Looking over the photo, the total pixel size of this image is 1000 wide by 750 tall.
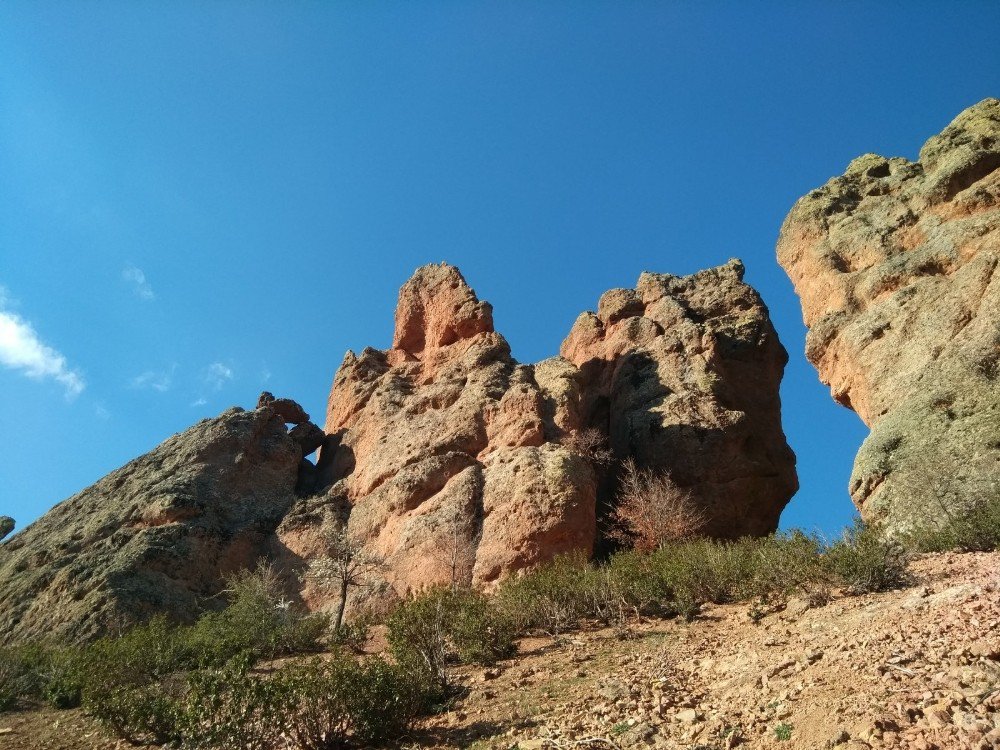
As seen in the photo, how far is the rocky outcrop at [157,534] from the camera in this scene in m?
22.1

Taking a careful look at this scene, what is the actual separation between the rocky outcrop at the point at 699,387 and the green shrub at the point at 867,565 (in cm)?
1436

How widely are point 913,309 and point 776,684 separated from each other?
55.2ft

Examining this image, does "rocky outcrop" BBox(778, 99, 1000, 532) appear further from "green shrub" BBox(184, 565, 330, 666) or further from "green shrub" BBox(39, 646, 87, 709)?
"green shrub" BBox(39, 646, 87, 709)

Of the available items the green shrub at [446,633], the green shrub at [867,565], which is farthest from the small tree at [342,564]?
the green shrub at [867,565]

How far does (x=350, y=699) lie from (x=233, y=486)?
2368 centimetres

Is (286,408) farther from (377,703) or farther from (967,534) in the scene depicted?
(967,534)

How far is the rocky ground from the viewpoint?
18.2ft

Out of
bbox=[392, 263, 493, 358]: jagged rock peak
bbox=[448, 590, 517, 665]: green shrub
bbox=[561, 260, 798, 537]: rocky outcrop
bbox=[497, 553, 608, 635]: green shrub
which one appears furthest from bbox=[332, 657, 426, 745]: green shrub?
bbox=[392, 263, 493, 358]: jagged rock peak

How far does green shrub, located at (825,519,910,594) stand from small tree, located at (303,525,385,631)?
14.5 m

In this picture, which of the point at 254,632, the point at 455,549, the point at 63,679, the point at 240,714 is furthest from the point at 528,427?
the point at 240,714

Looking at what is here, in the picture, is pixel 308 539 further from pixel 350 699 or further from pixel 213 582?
pixel 350 699

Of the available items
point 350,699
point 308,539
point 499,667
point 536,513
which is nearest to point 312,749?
point 350,699

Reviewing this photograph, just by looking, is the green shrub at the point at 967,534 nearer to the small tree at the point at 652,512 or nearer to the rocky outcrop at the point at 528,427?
the small tree at the point at 652,512

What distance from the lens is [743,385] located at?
1209 inches
